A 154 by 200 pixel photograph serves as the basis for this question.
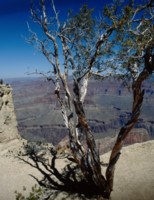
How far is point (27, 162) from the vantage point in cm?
2036

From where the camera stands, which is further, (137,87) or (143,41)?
(143,41)

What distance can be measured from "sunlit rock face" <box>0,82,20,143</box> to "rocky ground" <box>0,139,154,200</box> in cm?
→ 267

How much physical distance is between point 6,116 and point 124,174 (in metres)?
14.3

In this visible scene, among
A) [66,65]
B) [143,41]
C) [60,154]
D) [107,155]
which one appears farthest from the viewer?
[60,154]

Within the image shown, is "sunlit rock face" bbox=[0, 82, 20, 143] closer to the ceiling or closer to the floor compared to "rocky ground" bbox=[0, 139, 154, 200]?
closer to the ceiling

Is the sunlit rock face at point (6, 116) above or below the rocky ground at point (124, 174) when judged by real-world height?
above

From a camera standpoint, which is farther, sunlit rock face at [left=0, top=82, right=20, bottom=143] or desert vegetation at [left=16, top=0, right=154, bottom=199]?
sunlit rock face at [left=0, top=82, right=20, bottom=143]

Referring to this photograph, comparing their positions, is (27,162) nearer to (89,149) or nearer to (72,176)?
(72,176)

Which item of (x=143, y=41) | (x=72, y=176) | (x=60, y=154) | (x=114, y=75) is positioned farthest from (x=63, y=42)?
(x=60, y=154)

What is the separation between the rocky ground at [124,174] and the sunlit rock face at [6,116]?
267cm

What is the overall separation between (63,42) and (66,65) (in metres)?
1.41

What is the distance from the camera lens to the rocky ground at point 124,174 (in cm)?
1387

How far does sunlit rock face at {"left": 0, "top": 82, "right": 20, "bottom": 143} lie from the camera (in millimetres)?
25484

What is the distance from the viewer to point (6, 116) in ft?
85.8
